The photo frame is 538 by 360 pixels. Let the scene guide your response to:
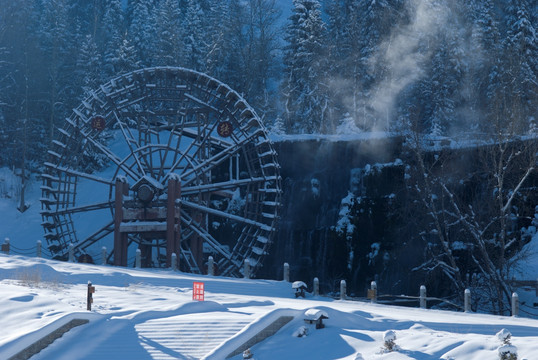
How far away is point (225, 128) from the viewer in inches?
1362

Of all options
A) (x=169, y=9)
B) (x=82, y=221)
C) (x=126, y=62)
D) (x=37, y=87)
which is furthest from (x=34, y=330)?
(x=169, y=9)

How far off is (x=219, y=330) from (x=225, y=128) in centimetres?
1977

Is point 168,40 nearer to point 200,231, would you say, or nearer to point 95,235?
point 95,235

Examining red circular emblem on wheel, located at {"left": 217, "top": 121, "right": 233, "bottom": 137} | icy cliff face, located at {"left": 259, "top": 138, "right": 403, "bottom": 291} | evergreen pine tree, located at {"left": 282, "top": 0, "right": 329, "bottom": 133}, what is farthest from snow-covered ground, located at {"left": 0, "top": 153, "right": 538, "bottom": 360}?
evergreen pine tree, located at {"left": 282, "top": 0, "right": 329, "bottom": 133}

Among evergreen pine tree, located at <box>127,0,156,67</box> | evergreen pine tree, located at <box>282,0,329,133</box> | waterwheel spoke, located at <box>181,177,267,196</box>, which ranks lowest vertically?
waterwheel spoke, located at <box>181,177,267,196</box>

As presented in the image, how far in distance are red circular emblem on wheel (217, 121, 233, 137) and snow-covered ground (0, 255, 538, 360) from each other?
1498 cm

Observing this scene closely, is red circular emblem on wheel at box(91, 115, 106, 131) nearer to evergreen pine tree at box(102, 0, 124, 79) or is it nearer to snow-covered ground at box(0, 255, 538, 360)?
snow-covered ground at box(0, 255, 538, 360)

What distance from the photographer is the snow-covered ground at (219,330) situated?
543 inches

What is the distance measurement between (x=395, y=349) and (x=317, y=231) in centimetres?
2241

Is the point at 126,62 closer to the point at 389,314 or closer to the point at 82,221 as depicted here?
the point at 82,221

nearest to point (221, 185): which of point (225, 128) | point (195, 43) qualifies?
point (225, 128)

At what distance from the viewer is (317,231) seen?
35.8m

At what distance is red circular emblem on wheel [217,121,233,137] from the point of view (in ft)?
113

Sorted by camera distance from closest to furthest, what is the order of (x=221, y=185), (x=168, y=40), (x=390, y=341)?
(x=390, y=341) < (x=221, y=185) < (x=168, y=40)
